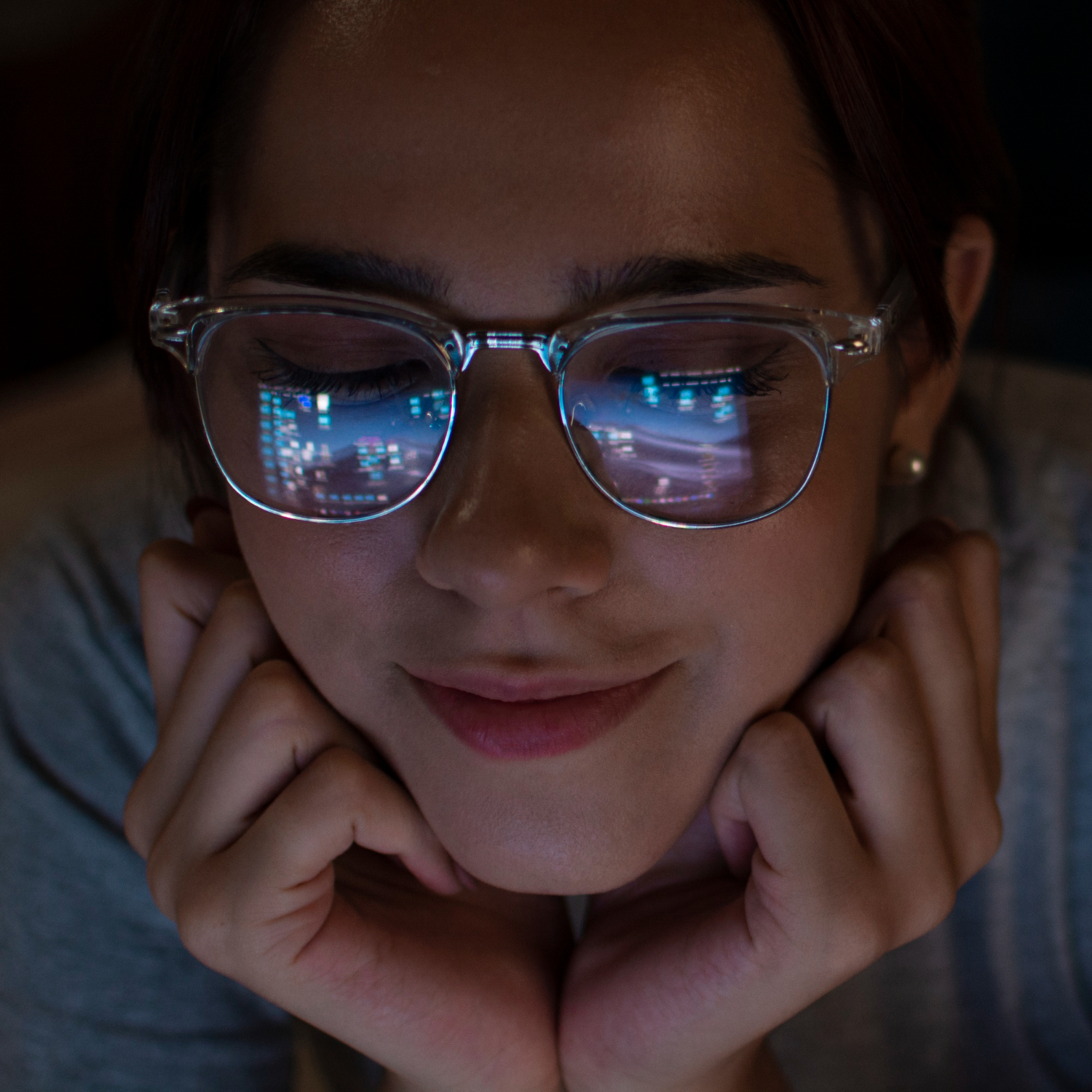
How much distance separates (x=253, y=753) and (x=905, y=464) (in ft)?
2.28

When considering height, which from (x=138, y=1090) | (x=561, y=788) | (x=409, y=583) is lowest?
(x=138, y=1090)

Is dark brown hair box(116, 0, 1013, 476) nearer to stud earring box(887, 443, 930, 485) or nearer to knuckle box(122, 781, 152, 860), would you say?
stud earring box(887, 443, 930, 485)

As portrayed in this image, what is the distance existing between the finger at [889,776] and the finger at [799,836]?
0.04 m

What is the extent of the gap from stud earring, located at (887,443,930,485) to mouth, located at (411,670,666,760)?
359mm

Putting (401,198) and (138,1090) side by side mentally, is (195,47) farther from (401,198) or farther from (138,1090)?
(138,1090)

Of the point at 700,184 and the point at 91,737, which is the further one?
the point at 91,737

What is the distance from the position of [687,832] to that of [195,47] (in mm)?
908

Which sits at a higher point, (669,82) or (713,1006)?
(669,82)

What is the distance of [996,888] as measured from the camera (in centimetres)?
141

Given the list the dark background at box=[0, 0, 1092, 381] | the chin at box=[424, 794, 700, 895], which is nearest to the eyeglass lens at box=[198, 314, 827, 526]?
the chin at box=[424, 794, 700, 895]

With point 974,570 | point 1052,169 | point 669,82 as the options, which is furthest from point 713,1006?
point 1052,169

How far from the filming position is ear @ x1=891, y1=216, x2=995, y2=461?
42.8 inches

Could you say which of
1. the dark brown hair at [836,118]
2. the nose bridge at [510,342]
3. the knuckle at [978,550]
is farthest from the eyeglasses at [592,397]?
the knuckle at [978,550]

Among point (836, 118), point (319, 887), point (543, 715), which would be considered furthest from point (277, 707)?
point (836, 118)
